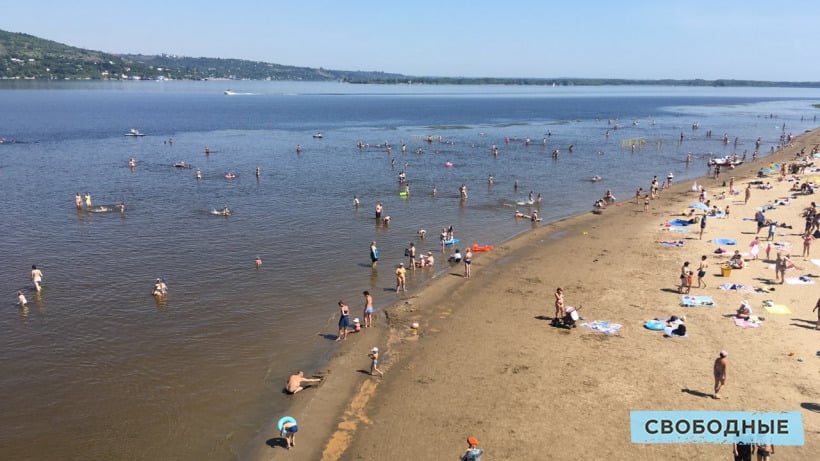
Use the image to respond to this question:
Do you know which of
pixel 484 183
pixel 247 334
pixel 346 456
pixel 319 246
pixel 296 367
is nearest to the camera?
pixel 346 456

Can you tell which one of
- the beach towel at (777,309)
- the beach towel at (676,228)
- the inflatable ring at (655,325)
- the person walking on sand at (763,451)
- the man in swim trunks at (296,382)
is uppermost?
the beach towel at (676,228)

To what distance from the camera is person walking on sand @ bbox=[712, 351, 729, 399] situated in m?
17.2

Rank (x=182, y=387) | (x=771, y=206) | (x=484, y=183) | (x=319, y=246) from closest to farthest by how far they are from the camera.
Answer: (x=182, y=387) < (x=319, y=246) < (x=771, y=206) < (x=484, y=183)

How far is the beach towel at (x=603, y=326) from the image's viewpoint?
23047 mm

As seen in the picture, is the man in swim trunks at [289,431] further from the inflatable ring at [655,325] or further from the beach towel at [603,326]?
the inflatable ring at [655,325]

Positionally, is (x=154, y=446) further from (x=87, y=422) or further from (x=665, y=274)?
(x=665, y=274)

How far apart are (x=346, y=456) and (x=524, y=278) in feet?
55.5

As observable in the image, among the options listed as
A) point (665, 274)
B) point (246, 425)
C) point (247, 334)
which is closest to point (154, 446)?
point (246, 425)

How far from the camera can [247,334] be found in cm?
2377

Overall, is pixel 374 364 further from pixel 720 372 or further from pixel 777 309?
pixel 777 309

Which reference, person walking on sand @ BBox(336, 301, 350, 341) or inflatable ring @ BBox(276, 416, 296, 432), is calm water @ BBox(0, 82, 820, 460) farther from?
inflatable ring @ BBox(276, 416, 296, 432)

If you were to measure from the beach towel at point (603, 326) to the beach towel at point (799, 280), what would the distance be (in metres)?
10.9

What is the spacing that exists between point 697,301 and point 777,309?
314 centimetres

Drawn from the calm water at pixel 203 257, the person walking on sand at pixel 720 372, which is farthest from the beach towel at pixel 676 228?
the person walking on sand at pixel 720 372
